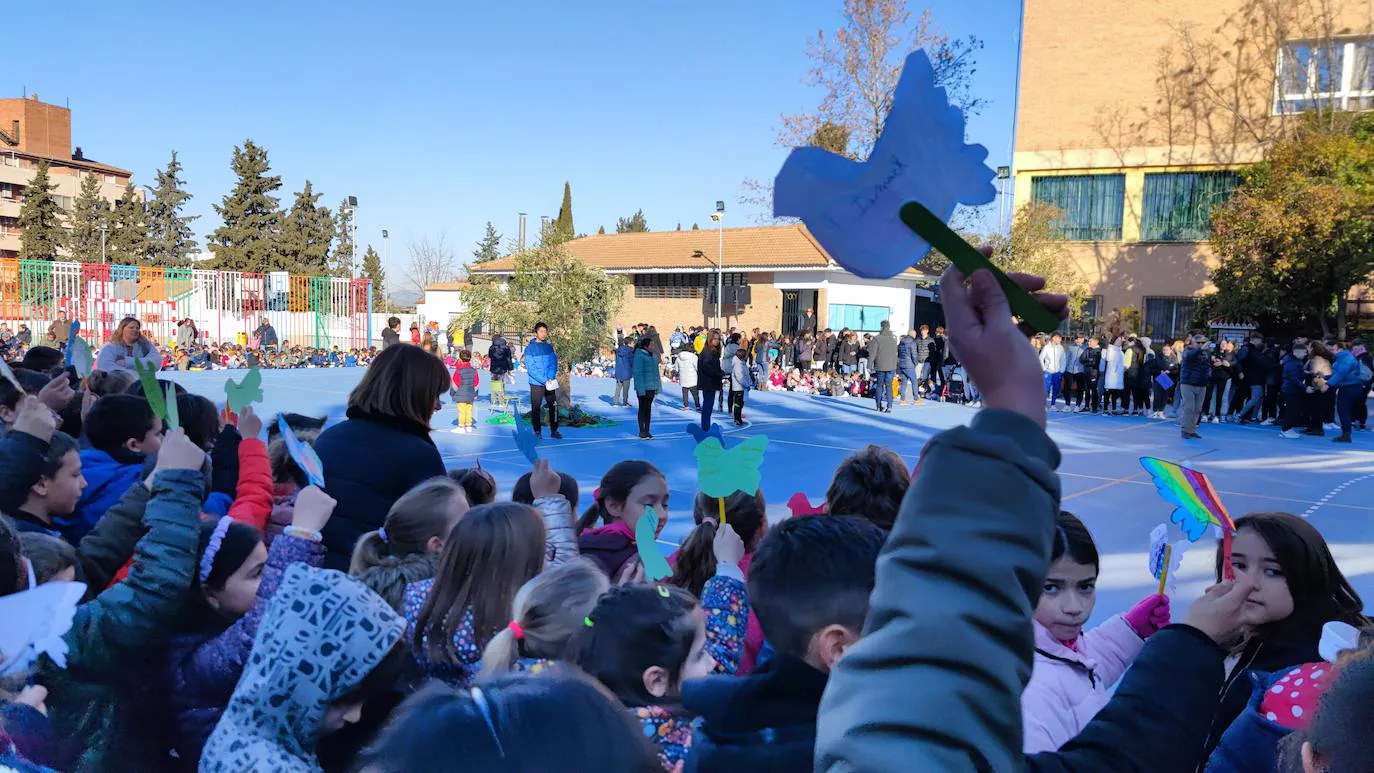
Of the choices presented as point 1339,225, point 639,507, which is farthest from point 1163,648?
point 1339,225

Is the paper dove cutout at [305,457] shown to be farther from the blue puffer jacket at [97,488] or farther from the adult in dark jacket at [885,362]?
the adult in dark jacket at [885,362]

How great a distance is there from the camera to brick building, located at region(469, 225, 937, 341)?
117ft

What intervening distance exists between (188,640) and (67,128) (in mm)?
99940

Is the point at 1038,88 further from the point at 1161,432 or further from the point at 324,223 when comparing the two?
the point at 324,223

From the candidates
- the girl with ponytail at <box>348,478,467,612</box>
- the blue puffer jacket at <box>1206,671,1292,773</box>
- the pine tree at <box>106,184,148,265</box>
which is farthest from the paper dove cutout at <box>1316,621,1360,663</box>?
the pine tree at <box>106,184,148,265</box>

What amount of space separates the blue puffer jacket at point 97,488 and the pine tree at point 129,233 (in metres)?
59.2

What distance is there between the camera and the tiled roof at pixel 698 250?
38.2 meters

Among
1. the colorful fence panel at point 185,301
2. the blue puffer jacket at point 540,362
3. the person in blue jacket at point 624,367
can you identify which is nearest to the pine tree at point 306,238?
the colorful fence panel at point 185,301

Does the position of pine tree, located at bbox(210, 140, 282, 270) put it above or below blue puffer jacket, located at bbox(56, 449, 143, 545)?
above

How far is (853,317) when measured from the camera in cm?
3528

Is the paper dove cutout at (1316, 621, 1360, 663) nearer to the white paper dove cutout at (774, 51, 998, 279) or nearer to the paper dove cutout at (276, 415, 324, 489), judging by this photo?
the white paper dove cutout at (774, 51, 998, 279)

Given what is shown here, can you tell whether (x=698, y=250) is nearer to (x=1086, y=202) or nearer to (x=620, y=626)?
(x=1086, y=202)

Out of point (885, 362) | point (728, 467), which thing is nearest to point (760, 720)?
point (728, 467)

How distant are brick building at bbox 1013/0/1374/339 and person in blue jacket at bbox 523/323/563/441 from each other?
26798 millimetres
